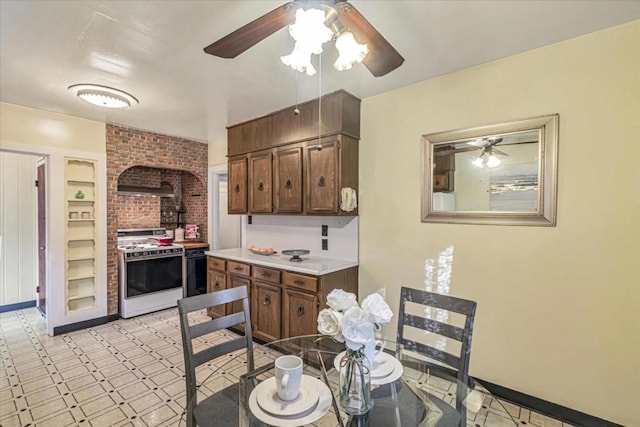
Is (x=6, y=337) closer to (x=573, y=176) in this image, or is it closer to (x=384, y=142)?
(x=384, y=142)

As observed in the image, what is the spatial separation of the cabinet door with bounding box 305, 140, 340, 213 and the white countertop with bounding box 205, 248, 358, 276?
21.1 inches

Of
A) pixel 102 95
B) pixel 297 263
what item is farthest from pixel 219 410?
pixel 102 95

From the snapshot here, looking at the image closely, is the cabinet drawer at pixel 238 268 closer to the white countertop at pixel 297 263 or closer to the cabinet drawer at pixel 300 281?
the white countertop at pixel 297 263

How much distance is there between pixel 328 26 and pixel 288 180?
2063 millimetres

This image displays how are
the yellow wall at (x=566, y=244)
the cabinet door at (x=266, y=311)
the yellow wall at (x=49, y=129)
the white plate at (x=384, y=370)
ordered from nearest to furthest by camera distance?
the white plate at (x=384, y=370) < the yellow wall at (x=566, y=244) < the cabinet door at (x=266, y=311) < the yellow wall at (x=49, y=129)

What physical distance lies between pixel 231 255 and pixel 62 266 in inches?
78.4

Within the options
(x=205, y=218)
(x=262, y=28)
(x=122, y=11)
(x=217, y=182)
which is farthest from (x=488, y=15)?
(x=205, y=218)

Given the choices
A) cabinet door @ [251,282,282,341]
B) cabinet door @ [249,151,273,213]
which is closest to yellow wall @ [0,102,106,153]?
cabinet door @ [249,151,273,213]

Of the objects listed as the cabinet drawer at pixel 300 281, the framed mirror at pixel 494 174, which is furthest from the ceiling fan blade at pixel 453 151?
the cabinet drawer at pixel 300 281

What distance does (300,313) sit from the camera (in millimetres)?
2846

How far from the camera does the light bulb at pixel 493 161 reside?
230 cm

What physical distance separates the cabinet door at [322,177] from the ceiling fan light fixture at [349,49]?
1406 mm

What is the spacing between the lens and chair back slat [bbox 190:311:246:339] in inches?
64.7

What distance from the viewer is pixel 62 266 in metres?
3.57
